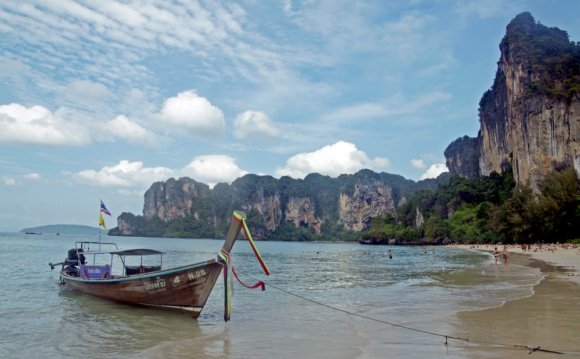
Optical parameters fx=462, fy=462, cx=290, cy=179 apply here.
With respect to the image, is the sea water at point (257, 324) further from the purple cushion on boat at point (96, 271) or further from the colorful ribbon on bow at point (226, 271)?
the purple cushion on boat at point (96, 271)

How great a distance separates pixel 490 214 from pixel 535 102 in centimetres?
2054

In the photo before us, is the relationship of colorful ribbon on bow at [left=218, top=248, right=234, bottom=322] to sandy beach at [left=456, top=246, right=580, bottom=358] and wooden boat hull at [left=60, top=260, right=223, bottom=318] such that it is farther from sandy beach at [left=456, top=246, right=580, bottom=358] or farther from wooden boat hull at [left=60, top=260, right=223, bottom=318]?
sandy beach at [left=456, top=246, right=580, bottom=358]

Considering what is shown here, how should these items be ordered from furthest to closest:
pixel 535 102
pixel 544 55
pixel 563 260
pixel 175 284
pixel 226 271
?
pixel 544 55
pixel 535 102
pixel 563 260
pixel 175 284
pixel 226 271

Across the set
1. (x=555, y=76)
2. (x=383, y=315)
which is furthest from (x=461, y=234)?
(x=383, y=315)

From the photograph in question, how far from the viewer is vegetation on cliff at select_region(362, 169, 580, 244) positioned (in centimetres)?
5406

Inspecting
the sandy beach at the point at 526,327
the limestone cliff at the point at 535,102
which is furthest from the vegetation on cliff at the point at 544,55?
the sandy beach at the point at 526,327

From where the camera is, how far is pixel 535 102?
226 feet

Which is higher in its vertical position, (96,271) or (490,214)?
(490,214)

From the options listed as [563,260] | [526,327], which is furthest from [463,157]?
[526,327]

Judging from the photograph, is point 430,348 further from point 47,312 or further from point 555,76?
point 555,76

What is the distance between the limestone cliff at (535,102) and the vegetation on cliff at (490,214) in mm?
4153

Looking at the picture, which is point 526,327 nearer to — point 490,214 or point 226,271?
point 226,271

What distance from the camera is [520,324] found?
1105 centimetres

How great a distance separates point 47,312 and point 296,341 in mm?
9640
